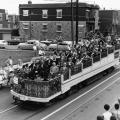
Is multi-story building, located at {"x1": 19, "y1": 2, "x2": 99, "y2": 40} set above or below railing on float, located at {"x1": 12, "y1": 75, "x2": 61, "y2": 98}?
above

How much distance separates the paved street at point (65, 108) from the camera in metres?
13.1

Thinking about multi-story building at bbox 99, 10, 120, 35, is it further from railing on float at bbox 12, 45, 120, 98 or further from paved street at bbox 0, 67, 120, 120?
railing on float at bbox 12, 45, 120, 98

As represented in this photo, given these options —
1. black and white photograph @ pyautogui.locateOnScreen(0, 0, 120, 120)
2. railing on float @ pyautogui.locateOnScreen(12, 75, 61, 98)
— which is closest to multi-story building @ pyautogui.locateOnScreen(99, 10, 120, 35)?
black and white photograph @ pyautogui.locateOnScreen(0, 0, 120, 120)

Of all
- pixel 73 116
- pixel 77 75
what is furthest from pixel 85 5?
pixel 73 116

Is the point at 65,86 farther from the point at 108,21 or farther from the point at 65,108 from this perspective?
the point at 108,21

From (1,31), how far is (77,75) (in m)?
44.9

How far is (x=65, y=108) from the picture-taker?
47.0ft

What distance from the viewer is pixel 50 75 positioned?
1470 cm

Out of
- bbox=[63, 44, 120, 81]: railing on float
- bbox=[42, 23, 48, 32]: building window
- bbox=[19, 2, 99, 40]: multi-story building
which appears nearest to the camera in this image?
bbox=[63, 44, 120, 81]: railing on float

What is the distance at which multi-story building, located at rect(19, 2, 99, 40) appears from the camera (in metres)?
52.5

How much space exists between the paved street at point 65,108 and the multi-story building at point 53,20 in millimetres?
35541

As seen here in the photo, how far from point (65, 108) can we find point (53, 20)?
4081cm

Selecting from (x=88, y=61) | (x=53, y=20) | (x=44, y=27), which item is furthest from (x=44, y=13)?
(x=88, y=61)

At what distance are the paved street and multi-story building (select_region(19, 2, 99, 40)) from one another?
3554 cm
